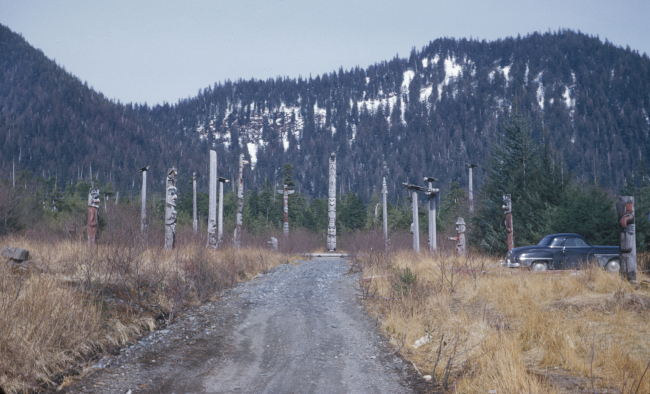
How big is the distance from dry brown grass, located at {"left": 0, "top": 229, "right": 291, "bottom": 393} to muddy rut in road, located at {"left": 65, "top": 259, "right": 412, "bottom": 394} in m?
0.36

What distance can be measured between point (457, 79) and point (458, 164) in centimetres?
8976

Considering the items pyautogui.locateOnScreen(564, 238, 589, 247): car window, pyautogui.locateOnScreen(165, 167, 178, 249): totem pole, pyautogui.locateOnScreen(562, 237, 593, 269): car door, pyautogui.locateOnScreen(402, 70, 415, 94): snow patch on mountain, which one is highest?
pyautogui.locateOnScreen(402, 70, 415, 94): snow patch on mountain

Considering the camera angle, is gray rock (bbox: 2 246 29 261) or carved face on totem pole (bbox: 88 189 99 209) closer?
gray rock (bbox: 2 246 29 261)

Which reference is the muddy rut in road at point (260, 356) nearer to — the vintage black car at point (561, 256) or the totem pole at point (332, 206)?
the vintage black car at point (561, 256)

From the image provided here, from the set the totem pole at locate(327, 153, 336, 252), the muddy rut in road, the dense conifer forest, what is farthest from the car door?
the dense conifer forest

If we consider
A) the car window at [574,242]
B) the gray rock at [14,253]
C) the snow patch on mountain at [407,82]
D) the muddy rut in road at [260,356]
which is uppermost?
the snow patch on mountain at [407,82]

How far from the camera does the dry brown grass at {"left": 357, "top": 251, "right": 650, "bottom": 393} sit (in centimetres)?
422

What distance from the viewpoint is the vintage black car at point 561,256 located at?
42.1 ft

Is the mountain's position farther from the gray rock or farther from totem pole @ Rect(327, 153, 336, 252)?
the gray rock

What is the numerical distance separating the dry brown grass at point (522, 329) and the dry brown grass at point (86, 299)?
426cm

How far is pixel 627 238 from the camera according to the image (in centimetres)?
949

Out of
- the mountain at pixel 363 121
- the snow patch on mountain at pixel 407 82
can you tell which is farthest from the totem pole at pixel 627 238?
the snow patch on mountain at pixel 407 82

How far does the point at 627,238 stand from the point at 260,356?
8.84 metres

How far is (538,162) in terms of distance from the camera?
2086cm
